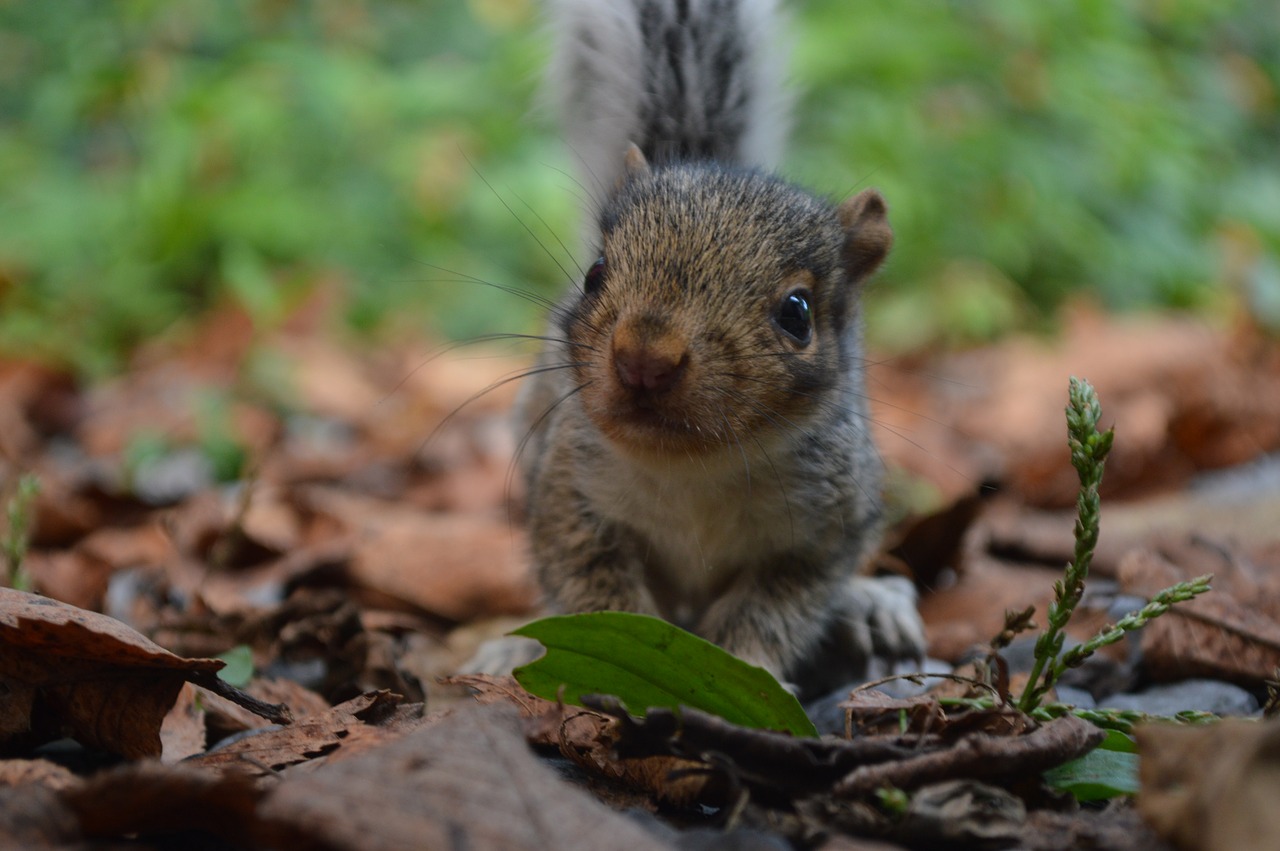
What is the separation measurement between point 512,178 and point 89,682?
285 inches

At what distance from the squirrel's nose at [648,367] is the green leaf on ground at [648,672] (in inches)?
22.3

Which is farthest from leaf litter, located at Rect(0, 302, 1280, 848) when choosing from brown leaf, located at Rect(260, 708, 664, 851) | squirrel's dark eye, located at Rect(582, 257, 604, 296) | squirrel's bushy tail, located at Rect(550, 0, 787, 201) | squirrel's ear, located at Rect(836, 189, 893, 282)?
squirrel's bushy tail, located at Rect(550, 0, 787, 201)

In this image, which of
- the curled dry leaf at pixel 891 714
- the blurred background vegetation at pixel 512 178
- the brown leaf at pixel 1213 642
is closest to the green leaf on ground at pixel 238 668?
the curled dry leaf at pixel 891 714

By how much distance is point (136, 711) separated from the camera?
2.16 m

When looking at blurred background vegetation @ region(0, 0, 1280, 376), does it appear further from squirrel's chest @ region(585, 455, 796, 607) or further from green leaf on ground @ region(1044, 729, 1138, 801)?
green leaf on ground @ region(1044, 729, 1138, 801)

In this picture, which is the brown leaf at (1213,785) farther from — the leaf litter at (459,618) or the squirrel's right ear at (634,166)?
the squirrel's right ear at (634,166)

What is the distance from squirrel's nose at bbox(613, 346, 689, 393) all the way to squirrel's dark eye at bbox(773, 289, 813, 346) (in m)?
0.41

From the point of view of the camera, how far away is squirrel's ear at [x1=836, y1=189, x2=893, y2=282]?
10.7ft

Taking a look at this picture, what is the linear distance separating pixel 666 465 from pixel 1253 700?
141cm

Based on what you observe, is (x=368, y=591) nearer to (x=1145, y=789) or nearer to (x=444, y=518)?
(x=444, y=518)

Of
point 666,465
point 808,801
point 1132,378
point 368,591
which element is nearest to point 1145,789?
point 808,801

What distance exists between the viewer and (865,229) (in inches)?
128

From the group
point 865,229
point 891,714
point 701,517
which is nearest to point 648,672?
point 891,714

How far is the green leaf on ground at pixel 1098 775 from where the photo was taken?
1915 millimetres
